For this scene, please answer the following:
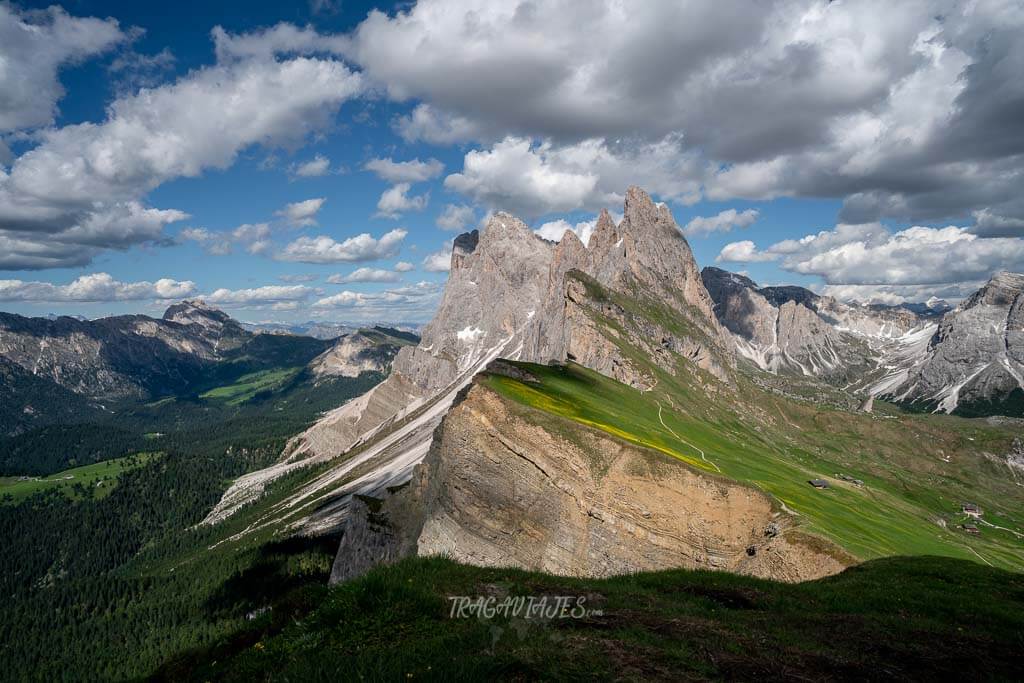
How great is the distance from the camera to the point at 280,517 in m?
184

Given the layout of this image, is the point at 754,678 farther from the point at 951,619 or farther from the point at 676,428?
the point at 676,428

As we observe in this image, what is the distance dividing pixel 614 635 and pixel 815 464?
154 metres

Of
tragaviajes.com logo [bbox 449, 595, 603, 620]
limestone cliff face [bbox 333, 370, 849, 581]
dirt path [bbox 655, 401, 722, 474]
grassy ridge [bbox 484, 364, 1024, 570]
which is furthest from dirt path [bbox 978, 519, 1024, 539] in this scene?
tragaviajes.com logo [bbox 449, 595, 603, 620]

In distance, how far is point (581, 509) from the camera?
140 feet

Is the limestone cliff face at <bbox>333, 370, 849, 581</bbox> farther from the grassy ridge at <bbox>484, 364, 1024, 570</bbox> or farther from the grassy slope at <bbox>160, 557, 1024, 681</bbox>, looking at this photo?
the grassy slope at <bbox>160, 557, 1024, 681</bbox>

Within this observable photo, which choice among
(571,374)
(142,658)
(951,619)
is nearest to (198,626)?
(142,658)

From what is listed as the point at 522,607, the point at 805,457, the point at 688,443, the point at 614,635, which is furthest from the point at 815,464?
the point at 614,635

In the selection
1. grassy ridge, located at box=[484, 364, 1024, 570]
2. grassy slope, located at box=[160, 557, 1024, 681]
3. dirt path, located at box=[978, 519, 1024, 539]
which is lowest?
dirt path, located at box=[978, 519, 1024, 539]

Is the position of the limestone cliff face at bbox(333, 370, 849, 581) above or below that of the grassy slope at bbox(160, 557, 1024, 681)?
below

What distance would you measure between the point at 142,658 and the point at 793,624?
6089 inches

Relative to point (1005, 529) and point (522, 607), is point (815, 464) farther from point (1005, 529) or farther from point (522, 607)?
point (522, 607)

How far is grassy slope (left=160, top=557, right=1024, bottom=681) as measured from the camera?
9828 millimetres

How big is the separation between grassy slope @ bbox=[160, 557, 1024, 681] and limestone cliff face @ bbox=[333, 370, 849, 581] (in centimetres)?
2126

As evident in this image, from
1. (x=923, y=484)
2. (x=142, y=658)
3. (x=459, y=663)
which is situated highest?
(x=459, y=663)
